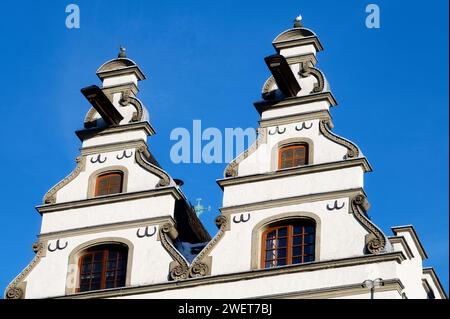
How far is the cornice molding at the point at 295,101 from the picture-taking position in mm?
40344

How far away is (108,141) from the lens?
4162 centimetres

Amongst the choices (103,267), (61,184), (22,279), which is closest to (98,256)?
(103,267)

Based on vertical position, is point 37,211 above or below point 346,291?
above

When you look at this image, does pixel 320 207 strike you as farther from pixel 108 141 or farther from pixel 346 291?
pixel 108 141

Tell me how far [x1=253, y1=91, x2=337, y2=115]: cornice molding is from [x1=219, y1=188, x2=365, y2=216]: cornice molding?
2681 millimetres

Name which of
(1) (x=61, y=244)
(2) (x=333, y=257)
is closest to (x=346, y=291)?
(2) (x=333, y=257)

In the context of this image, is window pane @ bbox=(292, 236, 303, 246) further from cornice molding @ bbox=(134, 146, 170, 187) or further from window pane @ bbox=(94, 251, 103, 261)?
window pane @ bbox=(94, 251, 103, 261)

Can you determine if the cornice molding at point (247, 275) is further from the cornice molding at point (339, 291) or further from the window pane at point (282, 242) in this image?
the window pane at point (282, 242)

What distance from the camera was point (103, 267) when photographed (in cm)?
3956

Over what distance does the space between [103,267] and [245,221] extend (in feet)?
11.2

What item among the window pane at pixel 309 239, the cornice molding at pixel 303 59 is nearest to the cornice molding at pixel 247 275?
the window pane at pixel 309 239

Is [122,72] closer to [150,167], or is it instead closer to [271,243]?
[150,167]

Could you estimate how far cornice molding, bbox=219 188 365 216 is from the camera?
38.4 meters
